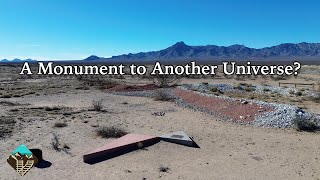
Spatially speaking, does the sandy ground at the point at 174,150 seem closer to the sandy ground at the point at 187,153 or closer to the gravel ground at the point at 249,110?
the sandy ground at the point at 187,153

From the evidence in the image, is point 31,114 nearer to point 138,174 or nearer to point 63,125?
point 63,125

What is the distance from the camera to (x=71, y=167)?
10.7 m

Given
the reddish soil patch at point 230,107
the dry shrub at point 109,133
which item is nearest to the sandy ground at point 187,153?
the dry shrub at point 109,133

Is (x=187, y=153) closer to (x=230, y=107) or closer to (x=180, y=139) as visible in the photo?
(x=180, y=139)

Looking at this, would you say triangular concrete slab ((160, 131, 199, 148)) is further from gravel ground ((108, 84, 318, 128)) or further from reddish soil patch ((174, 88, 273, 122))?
reddish soil patch ((174, 88, 273, 122))

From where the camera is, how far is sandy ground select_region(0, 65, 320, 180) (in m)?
10.3

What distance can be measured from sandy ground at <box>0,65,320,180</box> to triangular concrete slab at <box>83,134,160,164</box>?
12.4 inches

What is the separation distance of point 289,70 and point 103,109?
62453 mm

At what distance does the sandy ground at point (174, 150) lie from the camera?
10.3 meters

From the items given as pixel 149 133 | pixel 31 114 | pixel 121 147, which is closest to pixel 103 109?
pixel 31 114

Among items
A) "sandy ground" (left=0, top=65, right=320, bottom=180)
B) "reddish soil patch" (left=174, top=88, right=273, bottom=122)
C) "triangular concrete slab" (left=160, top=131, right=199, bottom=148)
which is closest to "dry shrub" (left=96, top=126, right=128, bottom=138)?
"sandy ground" (left=0, top=65, right=320, bottom=180)

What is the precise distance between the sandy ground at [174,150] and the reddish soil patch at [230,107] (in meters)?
1.25

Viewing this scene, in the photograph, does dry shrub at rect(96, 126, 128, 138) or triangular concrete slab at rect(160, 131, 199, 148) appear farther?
dry shrub at rect(96, 126, 128, 138)

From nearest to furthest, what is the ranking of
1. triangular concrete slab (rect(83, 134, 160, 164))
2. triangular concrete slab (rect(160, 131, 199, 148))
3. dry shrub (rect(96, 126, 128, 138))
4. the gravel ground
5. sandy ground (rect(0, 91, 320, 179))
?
sandy ground (rect(0, 91, 320, 179)) < triangular concrete slab (rect(83, 134, 160, 164)) < triangular concrete slab (rect(160, 131, 199, 148)) < dry shrub (rect(96, 126, 128, 138)) < the gravel ground
